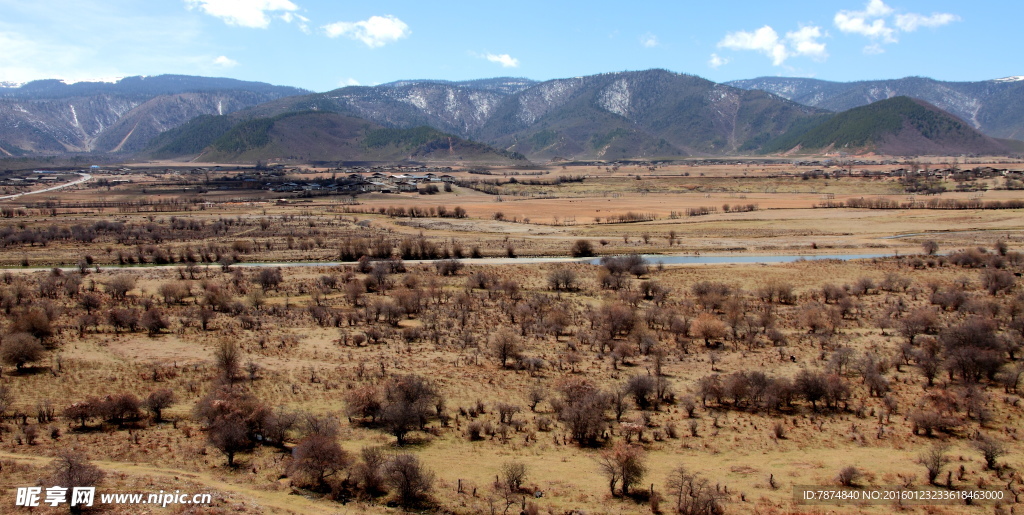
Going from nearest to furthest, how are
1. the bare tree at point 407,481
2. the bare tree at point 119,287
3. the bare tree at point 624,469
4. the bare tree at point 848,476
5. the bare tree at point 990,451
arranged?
the bare tree at point 407,481 < the bare tree at point 624,469 < the bare tree at point 848,476 < the bare tree at point 990,451 < the bare tree at point 119,287

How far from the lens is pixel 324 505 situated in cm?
1748

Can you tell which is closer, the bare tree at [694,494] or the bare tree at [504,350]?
the bare tree at [694,494]

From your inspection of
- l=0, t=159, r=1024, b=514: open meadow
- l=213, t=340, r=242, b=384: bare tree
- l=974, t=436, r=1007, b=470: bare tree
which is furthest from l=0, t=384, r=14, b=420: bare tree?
l=974, t=436, r=1007, b=470: bare tree

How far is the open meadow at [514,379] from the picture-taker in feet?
60.9

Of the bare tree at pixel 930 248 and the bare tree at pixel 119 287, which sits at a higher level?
the bare tree at pixel 930 248

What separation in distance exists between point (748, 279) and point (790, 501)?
1542 inches

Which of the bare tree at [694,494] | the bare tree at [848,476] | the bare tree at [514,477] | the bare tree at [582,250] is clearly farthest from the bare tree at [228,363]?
the bare tree at [582,250]

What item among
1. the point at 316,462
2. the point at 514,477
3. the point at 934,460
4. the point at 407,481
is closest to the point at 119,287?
the point at 316,462

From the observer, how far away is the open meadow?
18562mm

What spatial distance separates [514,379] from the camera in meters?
29.0

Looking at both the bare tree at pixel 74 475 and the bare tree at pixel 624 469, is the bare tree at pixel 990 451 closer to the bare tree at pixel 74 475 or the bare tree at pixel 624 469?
the bare tree at pixel 624 469

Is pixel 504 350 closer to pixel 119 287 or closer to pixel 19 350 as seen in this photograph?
pixel 19 350

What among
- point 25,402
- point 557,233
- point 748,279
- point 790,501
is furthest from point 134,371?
point 557,233

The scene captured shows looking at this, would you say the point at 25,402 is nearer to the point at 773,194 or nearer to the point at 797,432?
the point at 797,432
